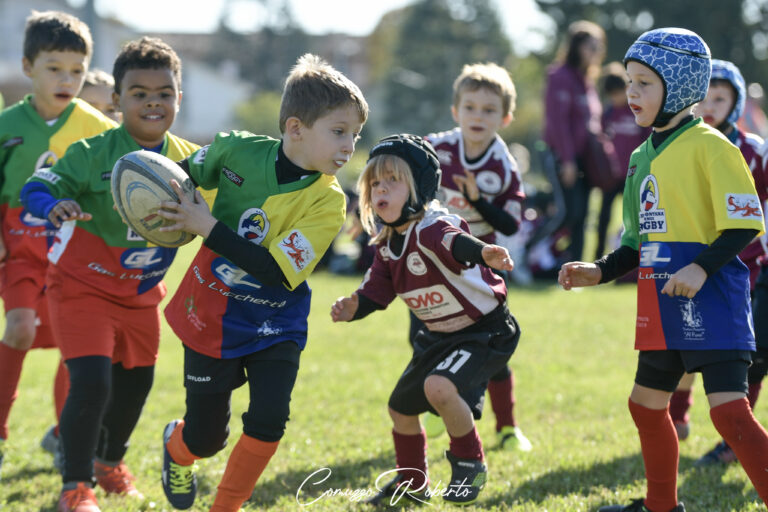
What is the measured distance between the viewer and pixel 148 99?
14.0 feet

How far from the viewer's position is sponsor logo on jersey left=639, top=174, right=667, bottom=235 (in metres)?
3.78

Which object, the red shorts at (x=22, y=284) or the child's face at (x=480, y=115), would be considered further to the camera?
the child's face at (x=480, y=115)

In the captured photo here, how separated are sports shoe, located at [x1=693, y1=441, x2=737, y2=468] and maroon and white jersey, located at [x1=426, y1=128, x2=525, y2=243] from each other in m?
1.69

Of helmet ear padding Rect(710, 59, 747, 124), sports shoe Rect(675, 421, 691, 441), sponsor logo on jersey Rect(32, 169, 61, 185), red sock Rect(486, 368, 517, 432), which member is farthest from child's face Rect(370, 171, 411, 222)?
sports shoe Rect(675, 421, 691, 441)

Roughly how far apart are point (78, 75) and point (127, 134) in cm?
95

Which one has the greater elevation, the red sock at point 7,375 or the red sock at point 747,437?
the red sock at point 747,437

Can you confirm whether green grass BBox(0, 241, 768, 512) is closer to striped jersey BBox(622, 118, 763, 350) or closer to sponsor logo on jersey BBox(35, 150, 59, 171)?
striped jersey BBox(622, 118, 763, 350)

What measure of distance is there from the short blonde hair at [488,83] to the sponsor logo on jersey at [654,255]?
188 centimetres

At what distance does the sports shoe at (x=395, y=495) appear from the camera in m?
4.30

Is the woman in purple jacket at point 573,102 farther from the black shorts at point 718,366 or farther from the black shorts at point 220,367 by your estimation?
the black shorts at point 220,367

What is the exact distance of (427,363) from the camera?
425 centimetres

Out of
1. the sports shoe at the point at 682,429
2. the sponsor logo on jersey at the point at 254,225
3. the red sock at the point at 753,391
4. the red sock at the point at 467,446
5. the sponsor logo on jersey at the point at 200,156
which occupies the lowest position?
the sports shoe at the point at 682,429

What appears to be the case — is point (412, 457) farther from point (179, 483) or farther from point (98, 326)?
point (98, 326)

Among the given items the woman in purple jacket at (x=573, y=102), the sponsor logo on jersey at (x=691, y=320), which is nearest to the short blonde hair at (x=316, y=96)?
the sponsor logo on jersey at (x=691, y=320)
